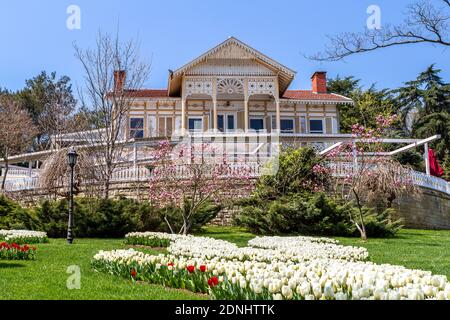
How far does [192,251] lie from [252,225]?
26.4 feet

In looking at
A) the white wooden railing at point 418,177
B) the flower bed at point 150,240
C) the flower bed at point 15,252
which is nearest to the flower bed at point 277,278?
the flower bed at point 15,252

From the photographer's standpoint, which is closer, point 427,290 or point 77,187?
point 427,290

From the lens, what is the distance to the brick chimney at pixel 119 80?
20.4m

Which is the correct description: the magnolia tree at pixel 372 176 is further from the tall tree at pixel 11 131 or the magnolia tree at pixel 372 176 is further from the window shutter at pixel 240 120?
the tall tree at pixel 11 131

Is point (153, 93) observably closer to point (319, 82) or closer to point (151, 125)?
point (151, 125)

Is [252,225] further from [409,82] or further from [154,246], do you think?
[409,82]

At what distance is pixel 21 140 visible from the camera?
37781 mm

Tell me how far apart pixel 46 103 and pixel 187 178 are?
30733 mm

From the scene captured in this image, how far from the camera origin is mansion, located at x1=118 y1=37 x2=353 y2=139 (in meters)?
31.4

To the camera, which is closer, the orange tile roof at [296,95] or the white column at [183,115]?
the white column at [183,115]

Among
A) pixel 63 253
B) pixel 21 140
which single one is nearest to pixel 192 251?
pixel 63 253

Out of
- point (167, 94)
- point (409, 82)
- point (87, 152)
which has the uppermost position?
point (409, 82)

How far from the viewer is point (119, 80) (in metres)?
20.5

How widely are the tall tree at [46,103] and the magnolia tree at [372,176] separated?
23440 millimetres
